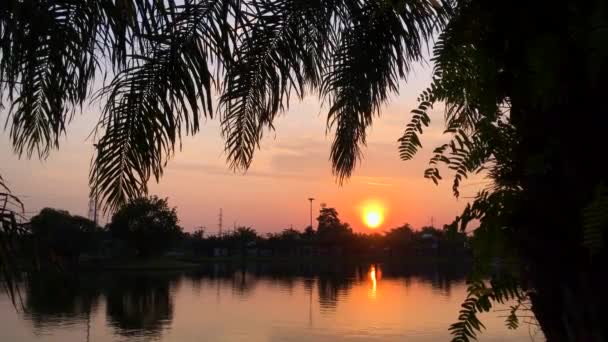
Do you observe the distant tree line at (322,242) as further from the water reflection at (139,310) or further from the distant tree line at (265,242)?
the water reflection at (139,310)

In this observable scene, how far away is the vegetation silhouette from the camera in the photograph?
1946mm

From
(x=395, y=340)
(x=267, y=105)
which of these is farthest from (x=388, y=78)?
(x=395, y=340)

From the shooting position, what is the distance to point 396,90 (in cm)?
556

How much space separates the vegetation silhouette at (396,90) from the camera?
6.39ft

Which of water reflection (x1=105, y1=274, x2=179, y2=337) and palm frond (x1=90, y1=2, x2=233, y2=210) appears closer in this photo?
palm frond (x1=90, y1=2, x2=233, y2=210)

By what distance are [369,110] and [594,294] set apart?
354 cm

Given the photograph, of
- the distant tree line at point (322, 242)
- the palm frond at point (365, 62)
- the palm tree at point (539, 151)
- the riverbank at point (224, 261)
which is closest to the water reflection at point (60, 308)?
the palm frond at point (365, 62)

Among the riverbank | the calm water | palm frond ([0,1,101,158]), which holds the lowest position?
the calm water

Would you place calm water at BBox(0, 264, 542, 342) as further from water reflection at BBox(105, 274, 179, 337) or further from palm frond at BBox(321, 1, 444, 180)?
palm frond at BBox(321, 1, 444, 180)

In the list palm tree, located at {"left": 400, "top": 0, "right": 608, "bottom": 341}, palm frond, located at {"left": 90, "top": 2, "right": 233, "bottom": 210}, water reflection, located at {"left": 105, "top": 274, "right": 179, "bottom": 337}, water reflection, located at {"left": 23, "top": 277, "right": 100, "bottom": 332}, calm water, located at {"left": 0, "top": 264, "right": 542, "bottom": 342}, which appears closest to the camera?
palm tree, located at {"left": 400, "top": 0, "right": 608, "bottom": 341}

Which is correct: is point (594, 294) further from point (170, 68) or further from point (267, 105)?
point (267, 105)

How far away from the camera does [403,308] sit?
24.8 m

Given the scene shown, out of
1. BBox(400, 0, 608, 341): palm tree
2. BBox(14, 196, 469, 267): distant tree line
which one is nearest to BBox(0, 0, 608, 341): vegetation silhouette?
BBox(400, 0, 608, 341): palm tree

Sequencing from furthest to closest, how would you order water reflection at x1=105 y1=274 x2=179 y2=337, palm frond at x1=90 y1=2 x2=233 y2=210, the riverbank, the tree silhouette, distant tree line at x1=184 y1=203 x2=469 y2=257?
distant tree line at x1=184 y1=203 x2=469 y2=257 < the riverbank < the tree silhouette < water reflection at x1=105 y1=274 x2=179 y2=337 < palm frond at x1=90 y1=2 x2=233 y2=210
